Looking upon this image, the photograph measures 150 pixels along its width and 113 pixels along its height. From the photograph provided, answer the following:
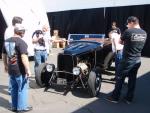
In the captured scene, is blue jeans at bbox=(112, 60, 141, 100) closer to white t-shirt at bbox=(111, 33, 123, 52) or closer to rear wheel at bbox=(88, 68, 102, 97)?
rear wheel at bbox=(88, 68, 102, 97)

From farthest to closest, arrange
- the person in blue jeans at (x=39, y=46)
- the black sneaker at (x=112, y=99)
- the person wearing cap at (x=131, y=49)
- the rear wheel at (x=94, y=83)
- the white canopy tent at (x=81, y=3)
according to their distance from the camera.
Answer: the white canopy tent at (x=81, y=3), the person in blue jeans at (x=39, y=46), the rear wheel at (x=94, y=83), the black sneaker at (x=112, y=99), the person wearing cap at (x=131, y=49)

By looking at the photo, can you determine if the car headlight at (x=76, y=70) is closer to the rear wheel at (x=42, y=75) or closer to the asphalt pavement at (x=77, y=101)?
the asphalt pavement at (x=77, y=101)

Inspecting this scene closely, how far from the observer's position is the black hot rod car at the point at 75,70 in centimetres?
882

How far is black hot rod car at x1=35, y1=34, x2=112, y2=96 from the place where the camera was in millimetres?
8820

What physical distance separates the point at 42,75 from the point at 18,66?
7.66ft

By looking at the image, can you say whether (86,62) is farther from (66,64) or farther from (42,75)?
(42,75)

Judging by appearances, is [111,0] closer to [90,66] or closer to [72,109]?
[90,66]

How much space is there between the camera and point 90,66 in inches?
387

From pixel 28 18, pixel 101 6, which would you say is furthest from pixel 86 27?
pixel 28 18

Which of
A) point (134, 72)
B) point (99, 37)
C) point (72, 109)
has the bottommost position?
point (72, 109)

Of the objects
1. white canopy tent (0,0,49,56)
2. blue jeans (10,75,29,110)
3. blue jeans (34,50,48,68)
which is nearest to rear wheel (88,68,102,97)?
blue jeans (10,75,29,110)

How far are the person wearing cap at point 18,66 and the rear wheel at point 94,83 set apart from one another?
173 cm

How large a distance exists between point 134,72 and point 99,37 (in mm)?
2705

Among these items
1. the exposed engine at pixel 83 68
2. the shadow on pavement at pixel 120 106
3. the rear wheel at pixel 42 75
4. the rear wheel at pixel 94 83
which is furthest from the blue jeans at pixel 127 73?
the rear wheel at pixel 42 75
